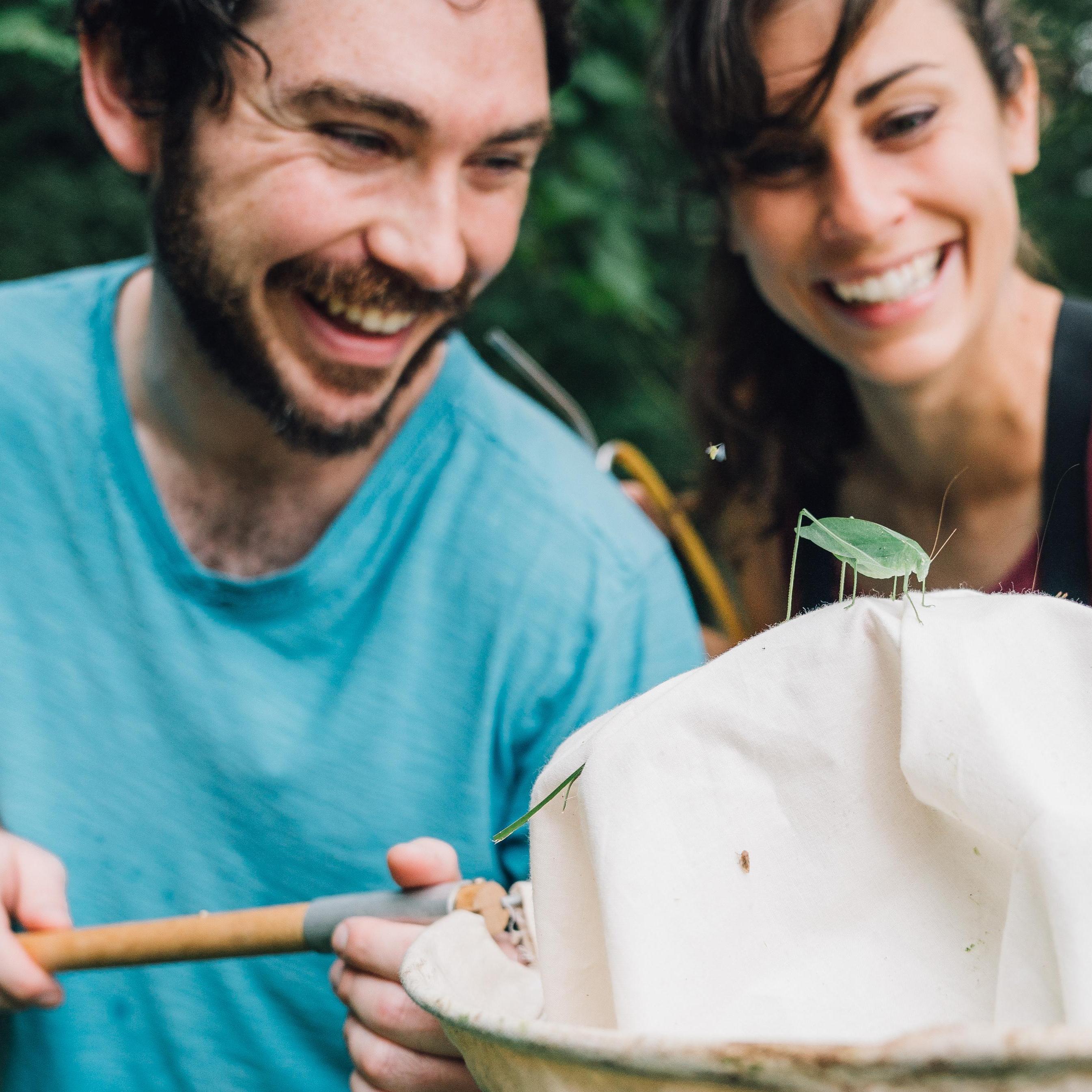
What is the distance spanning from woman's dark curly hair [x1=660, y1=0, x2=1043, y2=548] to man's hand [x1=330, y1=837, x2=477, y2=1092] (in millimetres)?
1093

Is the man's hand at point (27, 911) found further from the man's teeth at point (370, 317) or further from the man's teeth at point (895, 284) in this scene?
the man's teeth at point (895, 284)

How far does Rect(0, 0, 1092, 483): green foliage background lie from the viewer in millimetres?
2363

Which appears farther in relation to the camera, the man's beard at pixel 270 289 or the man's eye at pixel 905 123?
the man's eye at pixel 905 123

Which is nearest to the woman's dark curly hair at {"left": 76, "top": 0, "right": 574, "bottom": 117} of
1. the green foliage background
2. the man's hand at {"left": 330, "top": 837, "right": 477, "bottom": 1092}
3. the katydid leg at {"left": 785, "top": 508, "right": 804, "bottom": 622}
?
the green foliage background

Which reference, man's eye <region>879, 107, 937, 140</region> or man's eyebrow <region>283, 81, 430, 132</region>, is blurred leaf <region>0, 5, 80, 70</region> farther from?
man's eye <region>879, 107, 937, 140</region>

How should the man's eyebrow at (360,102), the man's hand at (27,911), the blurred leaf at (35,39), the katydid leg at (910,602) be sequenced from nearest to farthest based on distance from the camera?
1. the katydid leg at (910,602)
2. the man's hand at (27,911)
3. the man's eyebrow at (360,102)
4. the blurred leaf at (35,39)

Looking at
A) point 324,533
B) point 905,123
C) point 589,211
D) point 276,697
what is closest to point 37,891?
point 276,697

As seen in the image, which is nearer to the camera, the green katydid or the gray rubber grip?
the green katydid

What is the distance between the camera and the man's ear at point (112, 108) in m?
1.53

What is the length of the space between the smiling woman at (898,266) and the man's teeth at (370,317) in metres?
0.56

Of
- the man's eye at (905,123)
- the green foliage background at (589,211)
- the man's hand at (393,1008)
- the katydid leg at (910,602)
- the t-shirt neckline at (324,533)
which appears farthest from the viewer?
the green foliage background at (589,211)

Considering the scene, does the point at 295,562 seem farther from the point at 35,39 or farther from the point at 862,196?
Answer: the point at 35,39

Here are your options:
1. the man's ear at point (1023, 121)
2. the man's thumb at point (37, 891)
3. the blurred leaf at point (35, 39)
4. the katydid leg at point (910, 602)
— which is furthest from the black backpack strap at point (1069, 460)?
Answer: the blurred leaf at point (35, 39)

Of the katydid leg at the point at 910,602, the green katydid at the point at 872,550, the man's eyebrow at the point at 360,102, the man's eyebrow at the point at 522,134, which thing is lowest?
the katydid leg at the point at 910,602
